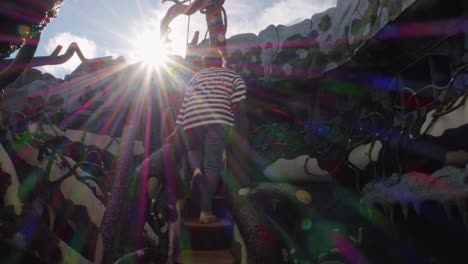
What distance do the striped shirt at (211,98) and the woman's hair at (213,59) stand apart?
0.19 metres

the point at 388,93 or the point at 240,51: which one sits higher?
the point at 240,51

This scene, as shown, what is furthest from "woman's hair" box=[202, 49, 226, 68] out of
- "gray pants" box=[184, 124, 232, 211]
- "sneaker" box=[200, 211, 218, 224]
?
"sneaker" box=[200, 211, 218, 224]

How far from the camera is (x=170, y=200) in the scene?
2.23 meters

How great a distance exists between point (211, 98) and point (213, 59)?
25.4 inches

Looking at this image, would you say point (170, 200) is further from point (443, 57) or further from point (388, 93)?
point (388, 93)

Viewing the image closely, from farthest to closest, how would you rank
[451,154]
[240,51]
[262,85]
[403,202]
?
[240,51] < [262,85] < [403,202] < [451,154]

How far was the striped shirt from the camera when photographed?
284 centimetres

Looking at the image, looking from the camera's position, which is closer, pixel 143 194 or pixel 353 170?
pixel 143 194

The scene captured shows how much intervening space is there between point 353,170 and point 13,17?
3.16 m

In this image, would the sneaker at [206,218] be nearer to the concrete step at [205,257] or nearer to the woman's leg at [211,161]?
the woman's leg at [211,161]

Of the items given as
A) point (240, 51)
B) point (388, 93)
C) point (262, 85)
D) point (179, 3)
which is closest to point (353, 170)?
point (179, 3)

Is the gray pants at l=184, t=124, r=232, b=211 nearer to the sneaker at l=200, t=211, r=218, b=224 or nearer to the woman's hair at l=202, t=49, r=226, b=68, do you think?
the sneaker at l=200, t=211, r=218, b=224

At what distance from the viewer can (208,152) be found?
2.76 meters

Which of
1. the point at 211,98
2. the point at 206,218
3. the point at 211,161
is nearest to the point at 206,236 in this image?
the point at 206,218
